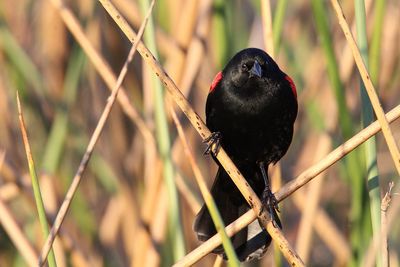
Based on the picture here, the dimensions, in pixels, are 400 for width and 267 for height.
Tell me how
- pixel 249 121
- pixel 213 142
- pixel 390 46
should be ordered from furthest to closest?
pixel 390 46, pixel 249 121, pixel 213 142

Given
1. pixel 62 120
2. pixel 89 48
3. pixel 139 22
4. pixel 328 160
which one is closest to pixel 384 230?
pixel 328 160

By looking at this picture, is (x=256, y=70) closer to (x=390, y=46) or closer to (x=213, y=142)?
(x=213, y=142)

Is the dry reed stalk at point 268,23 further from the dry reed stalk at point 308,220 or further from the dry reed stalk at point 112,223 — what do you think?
the dry reed stalk at point 112,223

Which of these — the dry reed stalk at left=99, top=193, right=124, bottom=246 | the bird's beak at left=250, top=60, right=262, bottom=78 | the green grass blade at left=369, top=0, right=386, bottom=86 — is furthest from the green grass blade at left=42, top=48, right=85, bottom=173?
the green grass blade at left=369, top=0, right=386, bottom=86

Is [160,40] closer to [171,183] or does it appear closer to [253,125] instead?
[253,125]

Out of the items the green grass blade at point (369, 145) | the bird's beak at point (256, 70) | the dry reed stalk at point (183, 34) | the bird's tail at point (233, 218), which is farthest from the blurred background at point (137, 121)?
the green grass blade at point (369, 145)
